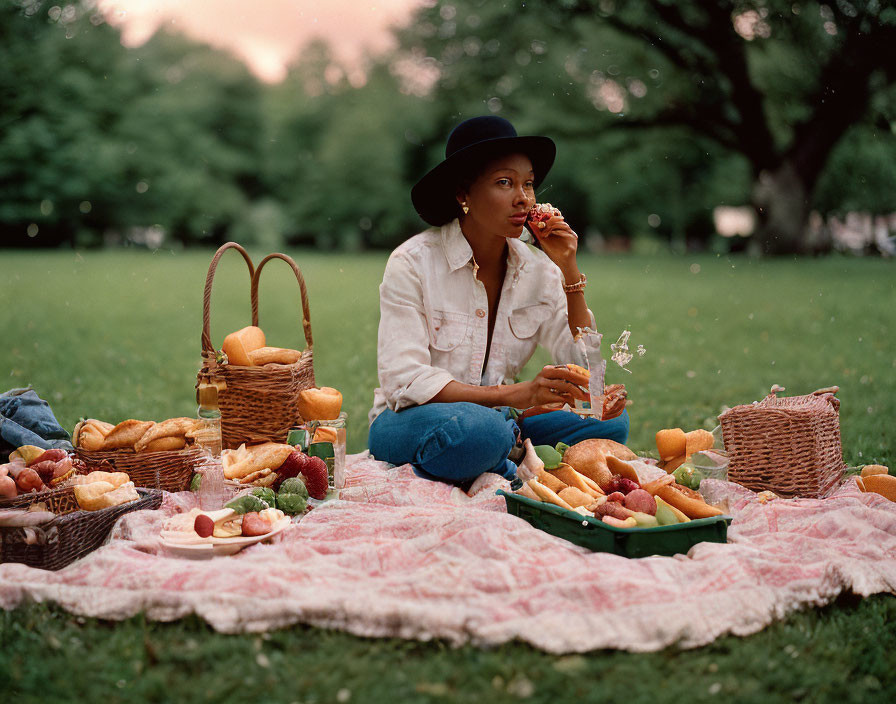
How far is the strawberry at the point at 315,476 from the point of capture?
340 cm

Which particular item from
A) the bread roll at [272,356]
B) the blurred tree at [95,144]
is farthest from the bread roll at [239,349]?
the blurred tree at [95,144]

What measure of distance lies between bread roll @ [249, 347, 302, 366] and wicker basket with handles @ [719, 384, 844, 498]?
201 cm

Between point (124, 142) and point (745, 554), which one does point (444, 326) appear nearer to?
point (745, 554)

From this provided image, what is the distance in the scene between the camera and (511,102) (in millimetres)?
21375

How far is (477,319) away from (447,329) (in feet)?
0.49

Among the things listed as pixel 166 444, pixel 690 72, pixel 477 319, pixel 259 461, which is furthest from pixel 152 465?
pixel 690 72

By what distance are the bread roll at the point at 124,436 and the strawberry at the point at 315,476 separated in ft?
2.22

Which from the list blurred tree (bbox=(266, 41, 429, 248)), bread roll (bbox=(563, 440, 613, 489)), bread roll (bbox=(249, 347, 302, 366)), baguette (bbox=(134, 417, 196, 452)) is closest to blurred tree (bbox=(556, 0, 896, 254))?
bread roll (bbox=(563, 440, 613, 489))

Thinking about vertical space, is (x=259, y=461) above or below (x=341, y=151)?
below

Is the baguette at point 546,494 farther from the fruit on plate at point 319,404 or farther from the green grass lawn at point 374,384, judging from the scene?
the fruit on plate at point 319,404

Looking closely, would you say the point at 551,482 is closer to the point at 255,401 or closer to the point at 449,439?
the point at 449,439

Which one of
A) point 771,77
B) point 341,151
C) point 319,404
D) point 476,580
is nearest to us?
point 476,580

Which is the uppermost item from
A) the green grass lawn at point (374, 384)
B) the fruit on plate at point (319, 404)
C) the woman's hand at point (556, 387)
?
the woman's hand at point (556, 387)

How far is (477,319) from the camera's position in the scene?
3865 millimetres
